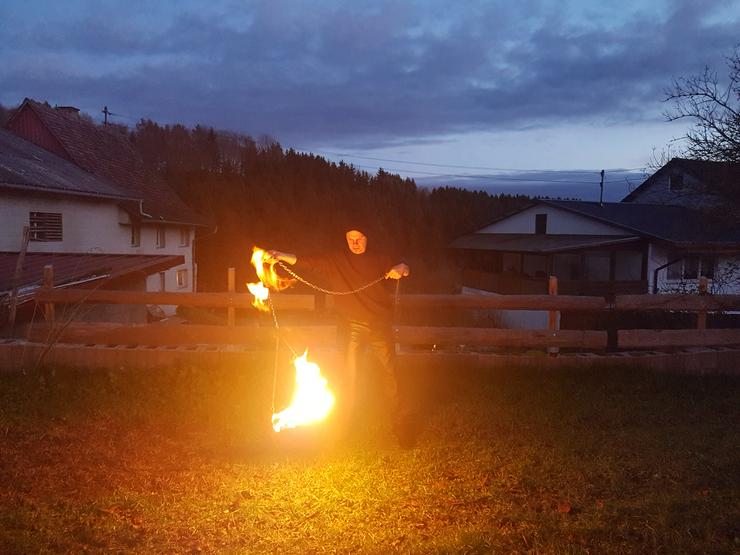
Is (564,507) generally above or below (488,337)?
below

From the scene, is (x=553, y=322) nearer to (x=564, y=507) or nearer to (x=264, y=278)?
(x=264, y=278)

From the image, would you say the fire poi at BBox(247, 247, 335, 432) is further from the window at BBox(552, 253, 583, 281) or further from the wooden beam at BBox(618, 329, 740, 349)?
the window at BBox(552, 253, 583, 281)

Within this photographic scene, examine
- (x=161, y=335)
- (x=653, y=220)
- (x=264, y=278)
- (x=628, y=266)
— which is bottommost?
(x=161, y=335)

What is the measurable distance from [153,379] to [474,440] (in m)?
4.20

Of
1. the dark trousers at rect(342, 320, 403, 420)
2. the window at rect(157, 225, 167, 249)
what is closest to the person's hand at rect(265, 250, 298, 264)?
the dark trousers at rect(342, 320, 403, 420)

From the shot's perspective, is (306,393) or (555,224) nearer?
(306,393)

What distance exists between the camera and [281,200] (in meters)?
53.2

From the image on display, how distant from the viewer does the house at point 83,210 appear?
12749 millimetres

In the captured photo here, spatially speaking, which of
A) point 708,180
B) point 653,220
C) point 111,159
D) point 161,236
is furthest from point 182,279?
point 708,180

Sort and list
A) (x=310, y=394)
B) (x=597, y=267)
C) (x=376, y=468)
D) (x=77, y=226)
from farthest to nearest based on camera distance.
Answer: (x=597, y=267), (x=77, y=226), (x=310, y=394), (x=376, y=468)

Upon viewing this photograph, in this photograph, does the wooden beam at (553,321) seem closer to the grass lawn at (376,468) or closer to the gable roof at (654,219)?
the grass lawn at (376,468)

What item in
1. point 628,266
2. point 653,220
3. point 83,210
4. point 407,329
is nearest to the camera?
point 407,329

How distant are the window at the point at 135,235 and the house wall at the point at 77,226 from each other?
0.18m

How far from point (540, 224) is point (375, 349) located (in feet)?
100
